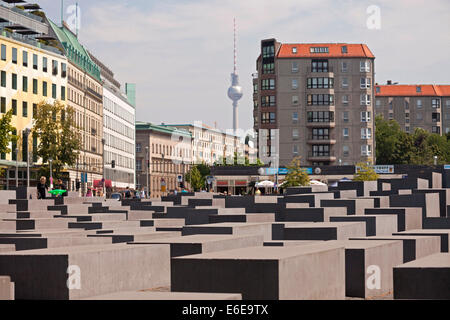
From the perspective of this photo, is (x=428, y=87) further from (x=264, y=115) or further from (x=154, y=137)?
(x=264, y=115)

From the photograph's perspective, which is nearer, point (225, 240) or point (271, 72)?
point (225, 240)

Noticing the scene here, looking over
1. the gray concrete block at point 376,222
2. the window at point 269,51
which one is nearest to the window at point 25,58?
the window at point 269,51

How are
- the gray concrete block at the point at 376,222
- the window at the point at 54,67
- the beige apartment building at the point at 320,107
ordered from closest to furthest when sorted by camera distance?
the gray concrete block at the point at 376,222 → the window at the point at 54,67 → the beige apartment building at the point at 320,107

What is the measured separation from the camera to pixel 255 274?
7973 mm

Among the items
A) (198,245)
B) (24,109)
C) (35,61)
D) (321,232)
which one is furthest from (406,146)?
(198,245)

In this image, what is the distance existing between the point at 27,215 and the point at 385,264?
14666 millimetres

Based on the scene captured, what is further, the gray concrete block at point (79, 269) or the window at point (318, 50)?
the window at point (318, 50)

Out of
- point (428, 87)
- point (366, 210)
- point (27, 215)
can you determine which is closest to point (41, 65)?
point (27, 215)

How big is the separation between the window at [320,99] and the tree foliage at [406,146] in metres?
27.6

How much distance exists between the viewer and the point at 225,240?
36.5 feet

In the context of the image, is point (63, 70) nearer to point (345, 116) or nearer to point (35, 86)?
point (35, 86)

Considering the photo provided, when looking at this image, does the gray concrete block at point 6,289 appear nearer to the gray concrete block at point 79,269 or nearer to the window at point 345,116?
the gray concrete block at point 79,269

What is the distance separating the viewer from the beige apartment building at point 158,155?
518ft

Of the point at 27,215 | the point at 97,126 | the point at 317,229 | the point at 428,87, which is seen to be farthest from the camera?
the point at 428,87
